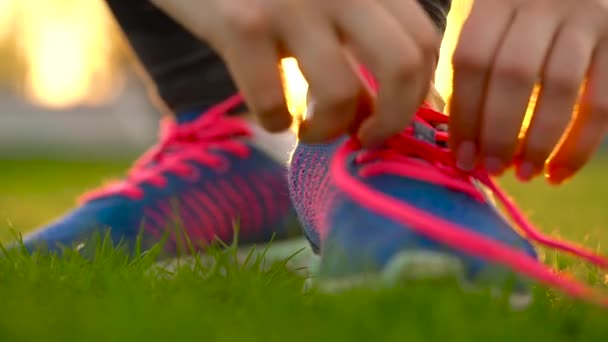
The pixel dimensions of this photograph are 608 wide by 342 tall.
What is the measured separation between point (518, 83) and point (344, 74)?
0.58ft

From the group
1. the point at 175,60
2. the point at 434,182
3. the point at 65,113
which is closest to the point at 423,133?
the point at 434,182

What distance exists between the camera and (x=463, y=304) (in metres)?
0.78

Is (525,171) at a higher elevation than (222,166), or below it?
higher

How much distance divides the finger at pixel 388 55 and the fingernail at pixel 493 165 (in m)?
0.12

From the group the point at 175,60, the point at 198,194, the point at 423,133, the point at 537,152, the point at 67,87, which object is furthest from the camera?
the point at 67,87

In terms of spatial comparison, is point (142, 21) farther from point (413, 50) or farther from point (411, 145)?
point (413, 50)

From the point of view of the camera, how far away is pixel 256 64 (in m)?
0.83

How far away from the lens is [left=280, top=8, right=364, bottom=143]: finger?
0.80 metres

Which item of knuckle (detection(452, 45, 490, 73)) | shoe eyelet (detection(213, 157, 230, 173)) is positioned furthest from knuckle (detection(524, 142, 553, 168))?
shoe eyelet (detection(213, 157, 230, 173))

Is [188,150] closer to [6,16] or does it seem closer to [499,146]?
[499,146]

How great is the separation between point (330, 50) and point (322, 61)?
0.04 ft

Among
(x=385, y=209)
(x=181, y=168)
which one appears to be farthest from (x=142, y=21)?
(x=385, y=209)

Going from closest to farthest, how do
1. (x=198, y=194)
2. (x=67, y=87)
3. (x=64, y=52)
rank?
(x=198, y=194)
(x=64, y=52)
(x=67, y=87)

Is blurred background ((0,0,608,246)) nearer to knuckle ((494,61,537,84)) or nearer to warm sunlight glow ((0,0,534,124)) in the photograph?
warm sunlight glow ((0,0,534,124))
